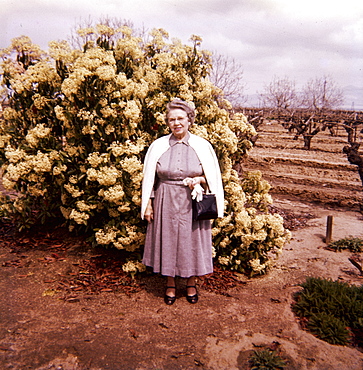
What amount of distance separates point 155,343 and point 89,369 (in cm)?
61

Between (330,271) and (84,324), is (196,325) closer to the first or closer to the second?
(84,324)

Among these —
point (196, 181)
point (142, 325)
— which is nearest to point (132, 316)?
point (142, 325)

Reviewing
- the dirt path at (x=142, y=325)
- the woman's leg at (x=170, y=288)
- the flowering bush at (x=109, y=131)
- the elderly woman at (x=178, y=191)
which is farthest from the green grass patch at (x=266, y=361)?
the flowering bush at (x=109, y=131)

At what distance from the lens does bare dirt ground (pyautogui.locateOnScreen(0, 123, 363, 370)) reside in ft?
9.69

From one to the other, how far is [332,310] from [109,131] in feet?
9.71

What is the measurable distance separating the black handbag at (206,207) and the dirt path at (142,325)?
3.28 ft

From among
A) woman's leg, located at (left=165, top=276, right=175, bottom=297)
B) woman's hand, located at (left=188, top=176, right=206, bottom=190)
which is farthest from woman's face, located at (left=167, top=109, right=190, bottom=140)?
woman's leg, located at (left=165, top=276, right=175, bottom=297)

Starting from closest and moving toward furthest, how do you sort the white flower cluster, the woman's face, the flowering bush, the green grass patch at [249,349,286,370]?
the green grass patch at [249,349,286,370] < the woman's face < the flowering bush < the white flower cluster

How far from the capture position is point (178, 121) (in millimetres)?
3486

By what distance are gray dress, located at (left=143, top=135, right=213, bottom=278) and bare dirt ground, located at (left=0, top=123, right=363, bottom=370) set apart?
0.48 metres

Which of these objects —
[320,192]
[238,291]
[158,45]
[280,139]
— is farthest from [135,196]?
[280,139]

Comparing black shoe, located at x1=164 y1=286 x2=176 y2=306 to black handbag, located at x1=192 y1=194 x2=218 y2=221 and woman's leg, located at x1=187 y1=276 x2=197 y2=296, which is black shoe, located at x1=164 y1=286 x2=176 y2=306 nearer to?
woman's leg, located at x1=187 y1=276 x2=197 y2=296

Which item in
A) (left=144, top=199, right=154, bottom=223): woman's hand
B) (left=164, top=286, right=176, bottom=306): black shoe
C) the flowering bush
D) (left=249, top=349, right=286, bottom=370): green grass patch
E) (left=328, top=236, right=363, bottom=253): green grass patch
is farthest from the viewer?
(left=328, top=236, right=363, bottom=253): green grass patch

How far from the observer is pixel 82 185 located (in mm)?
4379
